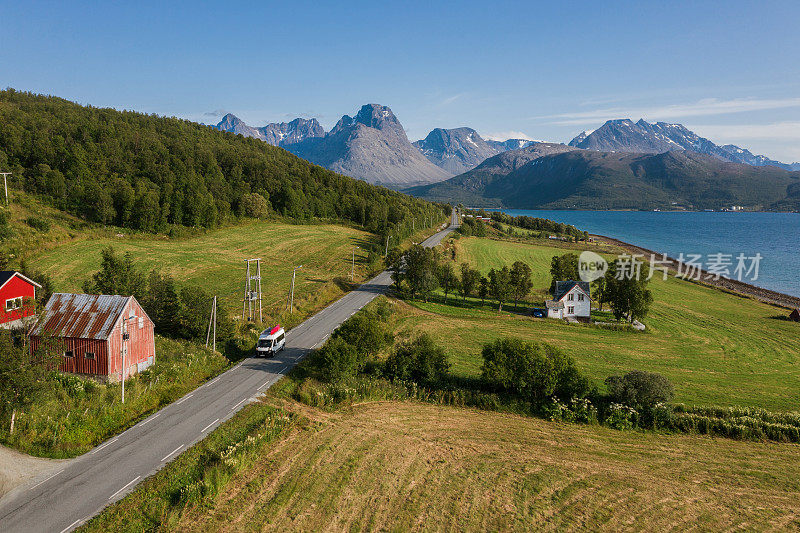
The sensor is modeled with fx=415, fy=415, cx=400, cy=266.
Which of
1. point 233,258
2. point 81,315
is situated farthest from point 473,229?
point 81,315

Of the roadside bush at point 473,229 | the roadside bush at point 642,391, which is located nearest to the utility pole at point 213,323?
the roadside bush at point 642,391

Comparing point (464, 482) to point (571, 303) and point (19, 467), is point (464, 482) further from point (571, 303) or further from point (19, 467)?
point (571, 303)

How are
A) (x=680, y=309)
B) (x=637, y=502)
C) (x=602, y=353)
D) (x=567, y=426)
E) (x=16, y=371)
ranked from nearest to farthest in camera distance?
(x=637, y=502) → (x=16, y=371) → (x=567, y=426) → (x=602, y=353) → (x=680, y=309)

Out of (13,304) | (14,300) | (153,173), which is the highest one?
(153,173)

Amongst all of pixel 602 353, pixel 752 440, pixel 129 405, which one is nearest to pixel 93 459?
pixel 129 405

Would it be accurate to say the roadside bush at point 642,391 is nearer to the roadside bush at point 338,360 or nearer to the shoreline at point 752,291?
the roadside bush at point 338,360

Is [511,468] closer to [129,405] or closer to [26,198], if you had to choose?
[129,405]

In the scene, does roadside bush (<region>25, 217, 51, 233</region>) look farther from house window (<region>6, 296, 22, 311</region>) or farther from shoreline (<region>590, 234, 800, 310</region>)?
shoreline (<region>590, 234, 800, 310</region>)

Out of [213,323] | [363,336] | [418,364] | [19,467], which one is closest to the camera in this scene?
[19,467]
